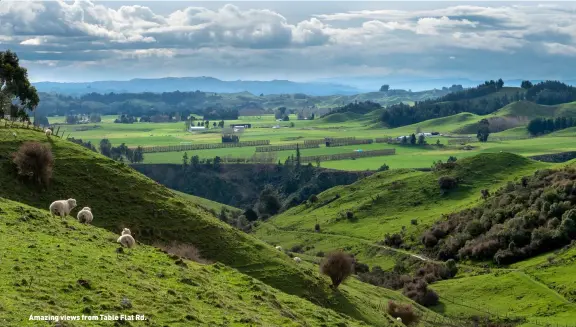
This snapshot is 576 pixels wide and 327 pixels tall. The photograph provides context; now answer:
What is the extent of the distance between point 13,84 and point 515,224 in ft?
250

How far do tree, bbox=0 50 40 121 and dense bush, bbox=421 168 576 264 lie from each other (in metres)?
67.4

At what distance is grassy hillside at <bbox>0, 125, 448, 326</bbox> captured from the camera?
56719 mm

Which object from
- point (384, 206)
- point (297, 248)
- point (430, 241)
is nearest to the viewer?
point (430, 241)

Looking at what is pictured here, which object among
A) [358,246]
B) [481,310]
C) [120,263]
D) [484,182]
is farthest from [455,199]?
[120,263]

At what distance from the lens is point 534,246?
327ft

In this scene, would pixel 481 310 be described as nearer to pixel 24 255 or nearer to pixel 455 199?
pixel 24 255

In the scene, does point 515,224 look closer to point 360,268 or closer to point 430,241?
point 430,241

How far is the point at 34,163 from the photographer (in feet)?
204

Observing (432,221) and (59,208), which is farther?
(432,221)

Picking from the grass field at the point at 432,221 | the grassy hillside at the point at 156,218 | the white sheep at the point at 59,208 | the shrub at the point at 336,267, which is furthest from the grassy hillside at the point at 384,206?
the white sheep at the point at 59,208

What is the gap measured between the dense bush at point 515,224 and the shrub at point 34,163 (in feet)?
216

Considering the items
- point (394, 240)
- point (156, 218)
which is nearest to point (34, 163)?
point (156, 218)

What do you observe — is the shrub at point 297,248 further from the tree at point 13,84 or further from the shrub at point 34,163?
the shrub at point 34,163

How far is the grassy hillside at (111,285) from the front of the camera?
30703 millimetres
